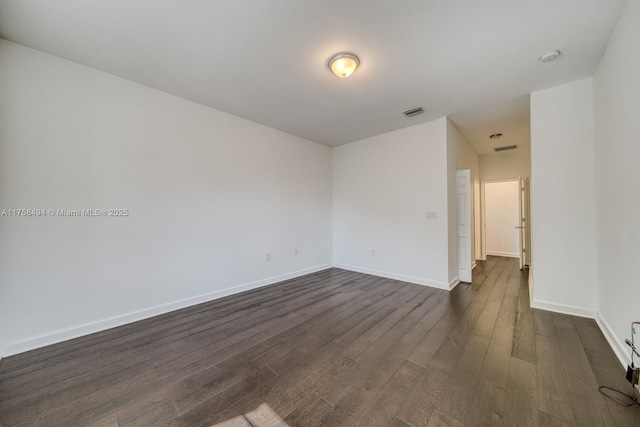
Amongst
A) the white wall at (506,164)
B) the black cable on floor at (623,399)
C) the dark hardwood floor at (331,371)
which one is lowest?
the dark hardwood floor at (331,371)

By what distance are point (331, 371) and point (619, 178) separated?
2961 millimetres

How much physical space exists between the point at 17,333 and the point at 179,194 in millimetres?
1898

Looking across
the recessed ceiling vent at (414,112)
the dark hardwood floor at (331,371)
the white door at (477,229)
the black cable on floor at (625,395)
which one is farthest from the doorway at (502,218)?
the black cable on floor at (625,395)

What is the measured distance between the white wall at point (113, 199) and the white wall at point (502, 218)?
22.1ft

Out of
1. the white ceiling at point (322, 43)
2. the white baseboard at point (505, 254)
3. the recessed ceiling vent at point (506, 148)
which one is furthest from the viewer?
the white baseboard at point (505, 254)

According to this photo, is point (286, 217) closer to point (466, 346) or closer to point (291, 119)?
point (291, 119)

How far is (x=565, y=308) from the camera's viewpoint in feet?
9.35

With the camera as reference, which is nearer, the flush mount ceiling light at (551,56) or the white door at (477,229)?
the flush mount ceiling light at (551,56)

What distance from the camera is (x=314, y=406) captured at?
152 cm

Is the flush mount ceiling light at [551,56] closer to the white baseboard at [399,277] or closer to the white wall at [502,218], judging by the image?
the white baseboard at [399,277]

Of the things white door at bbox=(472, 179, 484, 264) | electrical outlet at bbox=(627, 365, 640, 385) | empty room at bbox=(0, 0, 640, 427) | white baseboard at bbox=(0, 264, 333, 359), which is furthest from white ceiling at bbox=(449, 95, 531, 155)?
white baseboard at bbox=(0, 264, 333, 359)

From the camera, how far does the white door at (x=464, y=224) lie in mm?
4234

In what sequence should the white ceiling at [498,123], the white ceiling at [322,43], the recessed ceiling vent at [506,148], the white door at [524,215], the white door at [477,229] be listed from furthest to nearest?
the white door at [477,229] → the recessed ceiling vent at [506,148] → the white door at [524,215] → the white ceiling at [498,123] → the white ceiling at [322,43]

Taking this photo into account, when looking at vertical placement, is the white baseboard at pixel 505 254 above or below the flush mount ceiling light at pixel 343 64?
below
